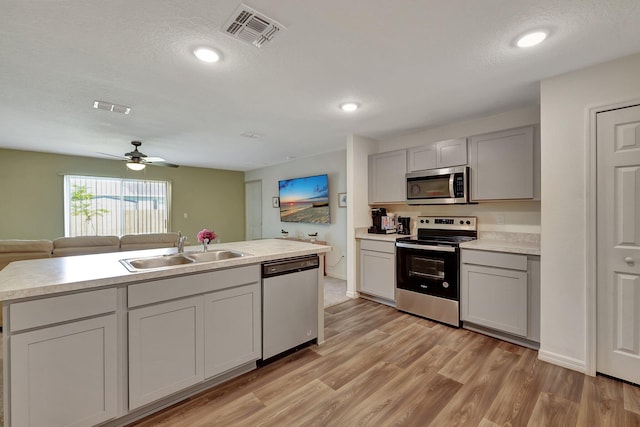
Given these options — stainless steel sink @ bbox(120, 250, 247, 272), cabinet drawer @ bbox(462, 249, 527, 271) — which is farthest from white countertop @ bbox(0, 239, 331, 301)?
cabinet drawer @ bbox(462, 249, 527, 271)

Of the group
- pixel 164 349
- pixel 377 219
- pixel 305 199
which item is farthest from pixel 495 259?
pixel 305 199

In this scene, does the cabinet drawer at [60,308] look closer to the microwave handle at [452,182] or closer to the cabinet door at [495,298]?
the cabinet door at [495,298]

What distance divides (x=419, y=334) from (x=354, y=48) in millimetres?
2749

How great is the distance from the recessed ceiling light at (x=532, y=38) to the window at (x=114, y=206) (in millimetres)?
6967

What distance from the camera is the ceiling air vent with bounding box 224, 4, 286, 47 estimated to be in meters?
1.55

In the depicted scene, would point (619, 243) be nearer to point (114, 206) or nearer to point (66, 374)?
point (66, 374)

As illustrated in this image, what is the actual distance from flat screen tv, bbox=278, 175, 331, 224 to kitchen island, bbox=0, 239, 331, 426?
3336mm

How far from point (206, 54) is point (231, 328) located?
6.62 feet

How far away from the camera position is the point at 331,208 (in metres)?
5.44

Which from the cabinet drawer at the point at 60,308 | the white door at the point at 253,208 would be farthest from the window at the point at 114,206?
the cabinet drawer at the point at 60,308

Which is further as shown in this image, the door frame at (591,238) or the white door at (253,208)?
the white door at (253,208)

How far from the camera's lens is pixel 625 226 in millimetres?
2037

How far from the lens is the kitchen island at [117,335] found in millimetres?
1392

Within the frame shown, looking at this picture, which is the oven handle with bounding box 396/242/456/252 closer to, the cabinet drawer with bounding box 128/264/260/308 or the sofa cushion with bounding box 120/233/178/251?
the cabinet drawer with bounding box 128/264/260/308
